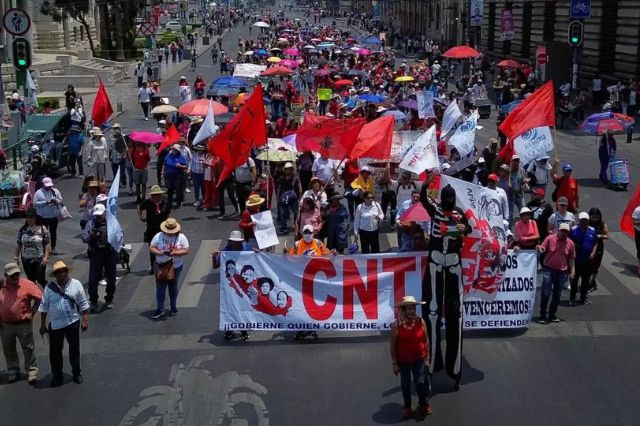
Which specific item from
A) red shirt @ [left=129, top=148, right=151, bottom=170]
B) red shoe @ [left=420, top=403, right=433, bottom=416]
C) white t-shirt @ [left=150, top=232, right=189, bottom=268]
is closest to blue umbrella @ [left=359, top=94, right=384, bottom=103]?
red shirt @ [left=129, top=148, right=151, bottom=170]

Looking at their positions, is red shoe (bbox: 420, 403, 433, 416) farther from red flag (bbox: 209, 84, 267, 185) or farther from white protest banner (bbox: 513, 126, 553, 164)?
white protest banner (bbox: 513, 126, 553, 164)

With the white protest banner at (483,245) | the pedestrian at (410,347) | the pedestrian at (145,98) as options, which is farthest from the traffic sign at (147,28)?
the pedestrian at (410,347)

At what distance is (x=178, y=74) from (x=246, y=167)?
135 feet

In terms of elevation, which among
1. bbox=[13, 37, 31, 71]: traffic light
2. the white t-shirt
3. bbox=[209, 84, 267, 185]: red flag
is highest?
bbox=[13, 37, 31, 71]: traffic light

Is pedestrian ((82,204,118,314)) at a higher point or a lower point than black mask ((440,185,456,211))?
lower

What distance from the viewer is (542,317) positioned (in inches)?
464

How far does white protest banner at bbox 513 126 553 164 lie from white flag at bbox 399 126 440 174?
252 centimetres

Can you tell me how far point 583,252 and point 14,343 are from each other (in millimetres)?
7233

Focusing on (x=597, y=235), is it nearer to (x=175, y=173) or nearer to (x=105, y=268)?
(x=105, y=268)

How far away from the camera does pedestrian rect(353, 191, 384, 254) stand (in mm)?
13688

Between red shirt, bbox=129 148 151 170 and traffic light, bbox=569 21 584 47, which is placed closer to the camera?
red shirt, bbox=129 148 151 170

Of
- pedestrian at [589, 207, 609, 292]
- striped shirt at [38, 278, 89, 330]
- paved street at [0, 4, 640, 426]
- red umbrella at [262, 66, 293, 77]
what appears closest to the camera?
paved street at [0, 4, 640, 426]

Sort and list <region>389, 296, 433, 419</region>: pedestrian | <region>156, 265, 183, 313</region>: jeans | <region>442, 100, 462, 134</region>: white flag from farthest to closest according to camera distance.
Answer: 1. <region>442, 100, 462, 134</region>: white flag
2. <region>156, 265, 183, 313</region>: jeans
3. <region>389, 296, 433, 419</region>: pedestrian

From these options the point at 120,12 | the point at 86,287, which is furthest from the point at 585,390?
the point at 120,12
